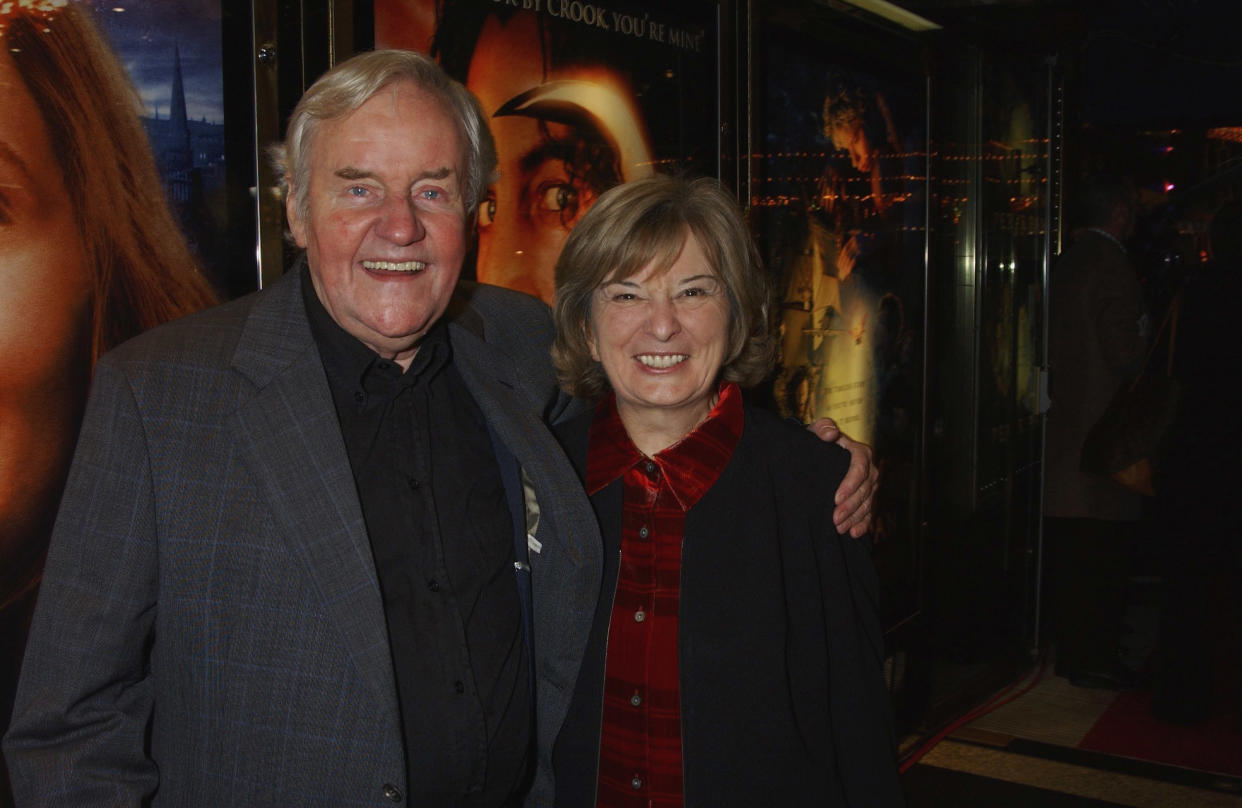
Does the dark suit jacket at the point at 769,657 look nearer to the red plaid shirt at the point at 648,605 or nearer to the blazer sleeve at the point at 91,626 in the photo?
the red plaid shirt at the point at 648,605

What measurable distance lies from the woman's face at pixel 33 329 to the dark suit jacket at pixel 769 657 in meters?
0.87

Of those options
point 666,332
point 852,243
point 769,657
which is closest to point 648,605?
point 769,657

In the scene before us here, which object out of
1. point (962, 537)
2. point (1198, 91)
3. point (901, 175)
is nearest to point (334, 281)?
point (901, 175)

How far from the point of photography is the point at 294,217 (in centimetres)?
174

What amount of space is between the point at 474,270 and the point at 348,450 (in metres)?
0.83

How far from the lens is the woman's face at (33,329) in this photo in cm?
151

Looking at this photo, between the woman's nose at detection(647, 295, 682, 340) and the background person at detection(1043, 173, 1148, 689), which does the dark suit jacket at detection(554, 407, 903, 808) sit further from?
the background person at detection(1043, 173, 1148, 689)

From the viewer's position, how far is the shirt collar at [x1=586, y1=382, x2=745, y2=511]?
1.91 m

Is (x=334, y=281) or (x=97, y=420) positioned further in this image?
(x=334, y=281)

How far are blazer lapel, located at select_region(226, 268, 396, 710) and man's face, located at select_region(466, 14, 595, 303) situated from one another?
86cm

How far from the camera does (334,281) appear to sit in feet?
5.41

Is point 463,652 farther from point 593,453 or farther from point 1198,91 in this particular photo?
point 1198,91

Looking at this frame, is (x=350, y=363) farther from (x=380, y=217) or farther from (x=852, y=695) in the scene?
(x=852, y=695)

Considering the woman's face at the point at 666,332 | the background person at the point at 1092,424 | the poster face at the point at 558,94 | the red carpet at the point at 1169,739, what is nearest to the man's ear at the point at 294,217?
the poster face at the point at 558,94
